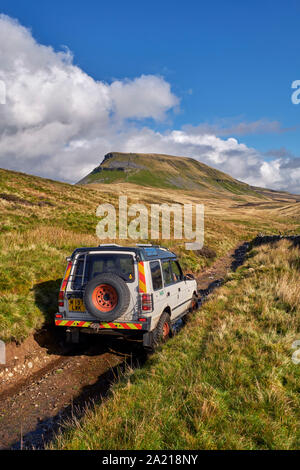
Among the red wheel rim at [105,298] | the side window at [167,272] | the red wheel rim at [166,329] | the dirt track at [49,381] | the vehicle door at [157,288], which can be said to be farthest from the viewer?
the side window at [167,272]

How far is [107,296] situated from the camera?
634 centimetres

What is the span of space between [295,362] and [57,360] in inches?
197

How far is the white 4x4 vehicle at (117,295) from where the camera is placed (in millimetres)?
6195

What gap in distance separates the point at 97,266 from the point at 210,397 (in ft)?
12.8

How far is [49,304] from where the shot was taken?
856cm

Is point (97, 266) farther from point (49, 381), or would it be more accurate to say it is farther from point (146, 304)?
point (49, 381)

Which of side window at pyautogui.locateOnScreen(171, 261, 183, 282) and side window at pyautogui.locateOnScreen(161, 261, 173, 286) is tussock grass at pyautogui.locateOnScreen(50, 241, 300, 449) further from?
side window at pyautogui.locateOnScreen(171, 261, 183, 282)

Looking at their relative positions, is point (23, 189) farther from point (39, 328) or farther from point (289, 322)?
point (289, 322)

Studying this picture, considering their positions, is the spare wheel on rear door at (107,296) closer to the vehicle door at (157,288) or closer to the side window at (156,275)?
the vehicle door at (157,288)

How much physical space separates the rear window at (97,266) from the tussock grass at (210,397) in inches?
80.9

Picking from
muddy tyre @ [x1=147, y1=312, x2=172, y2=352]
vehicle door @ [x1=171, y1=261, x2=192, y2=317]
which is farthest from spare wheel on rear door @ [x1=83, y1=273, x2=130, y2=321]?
vehicle door @ [x1=171, y1=261, x2=192, y2=317]

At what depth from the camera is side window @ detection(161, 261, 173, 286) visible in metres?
7.64

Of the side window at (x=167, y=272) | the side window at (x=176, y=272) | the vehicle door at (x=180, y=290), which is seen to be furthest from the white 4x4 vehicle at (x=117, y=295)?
the side window at (x=176, y=272)

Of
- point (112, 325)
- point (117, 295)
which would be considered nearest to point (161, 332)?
point (112, 325)
